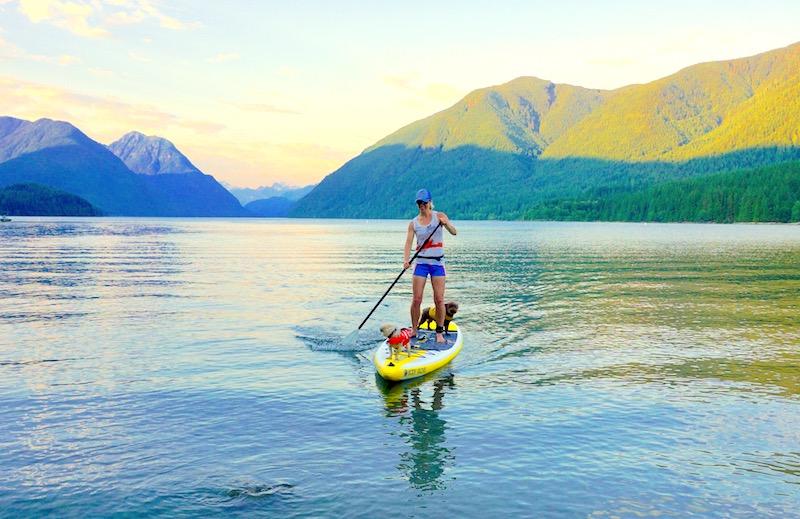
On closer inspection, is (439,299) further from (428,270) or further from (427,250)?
(427,250)

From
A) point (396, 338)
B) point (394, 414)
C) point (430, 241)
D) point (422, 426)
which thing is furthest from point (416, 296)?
point (422, 426)

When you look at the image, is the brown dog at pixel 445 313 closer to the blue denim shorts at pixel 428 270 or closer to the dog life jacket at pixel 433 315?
the dog life jacket at pixel 433 315

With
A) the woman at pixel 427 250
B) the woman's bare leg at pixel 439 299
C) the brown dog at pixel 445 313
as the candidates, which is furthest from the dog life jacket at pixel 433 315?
the woman at pixel 427 250

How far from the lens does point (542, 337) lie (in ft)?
76.6

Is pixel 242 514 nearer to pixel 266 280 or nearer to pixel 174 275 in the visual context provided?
pixel 266 280

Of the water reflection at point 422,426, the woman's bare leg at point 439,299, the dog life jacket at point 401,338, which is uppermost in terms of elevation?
the woman's bare leg at point 439,299

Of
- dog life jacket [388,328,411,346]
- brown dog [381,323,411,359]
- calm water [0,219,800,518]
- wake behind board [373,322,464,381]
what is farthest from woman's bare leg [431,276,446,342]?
brown dog [381,323,411,359]

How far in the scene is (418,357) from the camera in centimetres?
1809

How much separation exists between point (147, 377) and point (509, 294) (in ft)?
74.7

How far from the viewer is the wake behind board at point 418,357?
17.1 meters

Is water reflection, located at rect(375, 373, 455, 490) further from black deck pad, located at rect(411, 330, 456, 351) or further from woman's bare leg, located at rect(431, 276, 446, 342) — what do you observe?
woman's bare leg, located at rect(431, 276, 446, 342)

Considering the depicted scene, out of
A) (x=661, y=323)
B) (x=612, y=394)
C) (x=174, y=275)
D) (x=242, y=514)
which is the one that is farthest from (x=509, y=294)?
(x=242, y=514)

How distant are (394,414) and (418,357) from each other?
3886 mm

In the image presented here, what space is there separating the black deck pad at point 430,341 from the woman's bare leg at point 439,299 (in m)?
0.29
